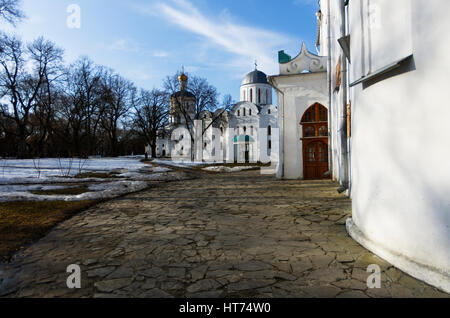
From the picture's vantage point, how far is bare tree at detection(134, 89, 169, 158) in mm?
41594

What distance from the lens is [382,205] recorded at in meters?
3.43

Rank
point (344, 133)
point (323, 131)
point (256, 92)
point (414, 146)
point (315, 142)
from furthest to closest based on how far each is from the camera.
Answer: point (256, 92) < point (315, 142) < point (323, 131) < point (344, 133) < point (414, 146)

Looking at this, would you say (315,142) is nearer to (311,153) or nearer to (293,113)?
(311,153)

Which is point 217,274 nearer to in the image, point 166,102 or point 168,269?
point 168,269

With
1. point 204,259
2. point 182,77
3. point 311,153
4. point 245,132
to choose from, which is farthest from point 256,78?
point 204,259

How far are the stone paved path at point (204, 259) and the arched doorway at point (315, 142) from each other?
7.57 m

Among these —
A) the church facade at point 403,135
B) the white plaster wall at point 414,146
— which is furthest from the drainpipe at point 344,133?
the white plaster wall at point 414,146

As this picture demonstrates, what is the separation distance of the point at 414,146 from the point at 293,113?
10985 millimetres

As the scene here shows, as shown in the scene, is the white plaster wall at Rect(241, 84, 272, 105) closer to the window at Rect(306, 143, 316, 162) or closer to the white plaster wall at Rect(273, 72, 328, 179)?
the white plaster wall at Rect(273, 72, 328, 179)

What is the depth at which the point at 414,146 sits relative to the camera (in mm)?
2902

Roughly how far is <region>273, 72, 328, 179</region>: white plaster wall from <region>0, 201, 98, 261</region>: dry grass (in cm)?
926
